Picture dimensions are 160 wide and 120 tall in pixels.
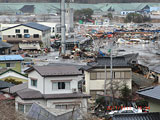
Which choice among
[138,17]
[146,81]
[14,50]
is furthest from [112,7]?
[146,81]

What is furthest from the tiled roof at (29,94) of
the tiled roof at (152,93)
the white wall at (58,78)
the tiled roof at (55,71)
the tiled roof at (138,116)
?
the tiled roof at (138,116)

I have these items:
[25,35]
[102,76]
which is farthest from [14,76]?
[25,35]

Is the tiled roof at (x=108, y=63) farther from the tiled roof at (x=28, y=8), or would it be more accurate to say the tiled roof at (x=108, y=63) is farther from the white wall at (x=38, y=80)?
the tiled roof at (x=28, y=8)

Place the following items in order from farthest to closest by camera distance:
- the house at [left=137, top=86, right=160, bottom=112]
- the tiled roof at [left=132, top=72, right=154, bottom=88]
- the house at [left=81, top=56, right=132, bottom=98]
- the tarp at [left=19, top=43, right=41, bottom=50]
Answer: the tarp at [left=19, top=43, right=41, bottom=50] < the tiled roof at [left=132, top=72, right=154, bottom=88] < the house at [left=81, top=56, right=132, bottom=98] < the house at [left=137, top=86, right=160, bottom=112]

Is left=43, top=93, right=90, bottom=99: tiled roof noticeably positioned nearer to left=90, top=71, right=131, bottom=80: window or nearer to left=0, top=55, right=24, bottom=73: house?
left=90, top=71, right=131, bottom=80: window

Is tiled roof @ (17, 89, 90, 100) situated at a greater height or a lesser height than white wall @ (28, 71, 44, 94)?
lesser

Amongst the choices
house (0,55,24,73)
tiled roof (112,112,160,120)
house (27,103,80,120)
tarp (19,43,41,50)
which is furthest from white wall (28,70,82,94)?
tarp (19,43,41,50)

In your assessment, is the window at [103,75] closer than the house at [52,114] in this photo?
No

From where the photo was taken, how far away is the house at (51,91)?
4816 mm

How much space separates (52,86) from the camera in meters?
5.03

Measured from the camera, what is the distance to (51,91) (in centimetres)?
500

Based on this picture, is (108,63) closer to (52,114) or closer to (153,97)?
(52,114)

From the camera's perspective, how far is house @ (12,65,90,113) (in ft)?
15.8

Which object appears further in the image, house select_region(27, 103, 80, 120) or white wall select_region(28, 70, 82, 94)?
white wall select_region(28, 70, 82, 94)
